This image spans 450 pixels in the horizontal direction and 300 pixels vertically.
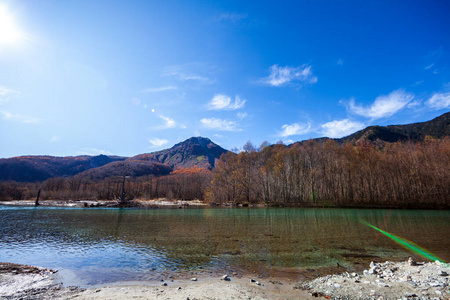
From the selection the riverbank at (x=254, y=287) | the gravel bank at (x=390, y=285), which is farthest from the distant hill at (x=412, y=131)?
the riverbank at (x=254, y=287)

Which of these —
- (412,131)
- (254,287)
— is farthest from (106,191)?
(412,131)

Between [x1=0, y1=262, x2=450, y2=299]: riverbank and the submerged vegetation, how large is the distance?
4525 cm

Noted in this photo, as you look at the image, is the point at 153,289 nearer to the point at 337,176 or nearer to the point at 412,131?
the point at 337,176

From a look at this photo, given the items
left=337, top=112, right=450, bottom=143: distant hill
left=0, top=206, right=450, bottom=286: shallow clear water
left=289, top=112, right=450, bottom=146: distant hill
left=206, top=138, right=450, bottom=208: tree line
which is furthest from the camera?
left=337, top=112, right=450, bottom=143: distant hill

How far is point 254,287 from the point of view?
6.02 meters

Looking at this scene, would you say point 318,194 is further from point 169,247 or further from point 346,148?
point 169,247

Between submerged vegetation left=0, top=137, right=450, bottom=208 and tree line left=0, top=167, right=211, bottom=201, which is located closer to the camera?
submerged vegetation left=0, top=137, right=450, bottom=208

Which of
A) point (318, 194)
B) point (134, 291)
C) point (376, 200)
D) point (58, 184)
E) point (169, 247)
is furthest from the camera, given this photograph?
point (58, 184)

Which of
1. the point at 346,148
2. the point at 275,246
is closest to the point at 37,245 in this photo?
the point at 275,246

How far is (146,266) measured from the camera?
8289 mm

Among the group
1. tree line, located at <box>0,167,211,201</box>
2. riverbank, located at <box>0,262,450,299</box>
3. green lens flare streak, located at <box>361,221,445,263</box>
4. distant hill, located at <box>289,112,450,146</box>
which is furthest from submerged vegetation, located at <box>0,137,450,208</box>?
distant hill, located at <box>289,112,450,146</box>

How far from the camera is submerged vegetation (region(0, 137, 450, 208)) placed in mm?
44969

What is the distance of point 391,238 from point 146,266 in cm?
1604

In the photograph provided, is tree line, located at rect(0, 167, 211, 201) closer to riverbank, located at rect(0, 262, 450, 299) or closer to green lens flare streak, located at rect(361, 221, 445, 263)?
green lens flare streak, located at rect(361, 221, 445, 263)
